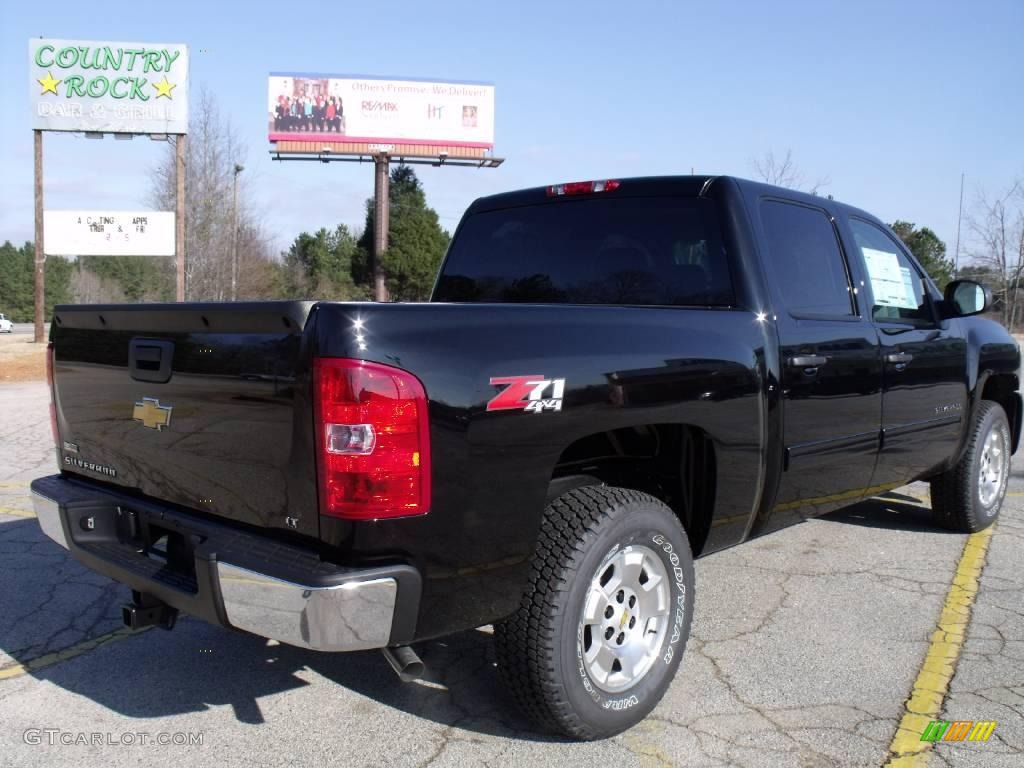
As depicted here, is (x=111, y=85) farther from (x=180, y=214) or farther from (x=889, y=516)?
(x=889, y=516)

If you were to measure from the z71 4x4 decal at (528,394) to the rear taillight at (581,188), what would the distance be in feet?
5.77

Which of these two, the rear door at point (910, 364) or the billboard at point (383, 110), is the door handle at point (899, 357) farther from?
the billboard at point (383, 110)

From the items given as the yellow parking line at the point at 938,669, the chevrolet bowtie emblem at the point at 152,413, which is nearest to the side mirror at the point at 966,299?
the yellow parking line at the point at 938,669

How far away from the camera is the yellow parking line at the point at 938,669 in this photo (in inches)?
116

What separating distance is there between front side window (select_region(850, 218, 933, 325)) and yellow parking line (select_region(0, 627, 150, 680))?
12.7 ft

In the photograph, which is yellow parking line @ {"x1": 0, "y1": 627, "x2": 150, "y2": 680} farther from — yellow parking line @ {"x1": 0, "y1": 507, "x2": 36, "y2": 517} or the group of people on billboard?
the group of people on billboard

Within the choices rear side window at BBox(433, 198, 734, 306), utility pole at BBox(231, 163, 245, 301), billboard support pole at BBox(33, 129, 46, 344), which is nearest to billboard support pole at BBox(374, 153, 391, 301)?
utility pole at BBox(231, 163, 245, 301)

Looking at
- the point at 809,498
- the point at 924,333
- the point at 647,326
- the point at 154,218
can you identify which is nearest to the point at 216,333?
the point at 647,326

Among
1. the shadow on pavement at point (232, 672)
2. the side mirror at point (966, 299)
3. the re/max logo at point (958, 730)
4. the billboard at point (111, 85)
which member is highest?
the billboard at point (111, 85)

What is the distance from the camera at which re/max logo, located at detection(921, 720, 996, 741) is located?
119 inches

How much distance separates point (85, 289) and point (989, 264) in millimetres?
69291

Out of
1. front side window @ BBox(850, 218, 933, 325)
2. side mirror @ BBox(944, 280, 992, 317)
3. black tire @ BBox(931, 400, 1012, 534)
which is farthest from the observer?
black tire @ BBox(931, 400, 1012, 534)

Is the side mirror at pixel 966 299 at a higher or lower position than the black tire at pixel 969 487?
higher

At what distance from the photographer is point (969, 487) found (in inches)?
214
